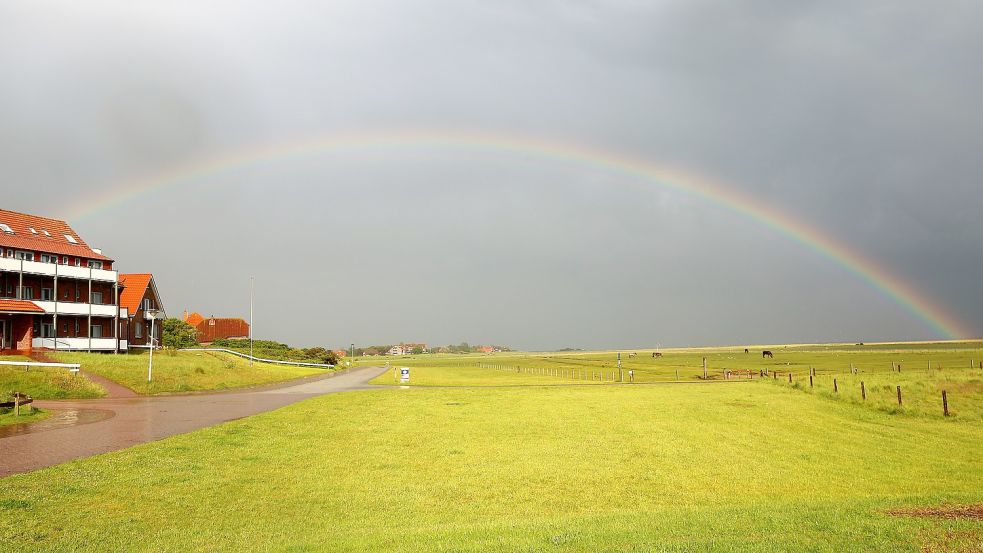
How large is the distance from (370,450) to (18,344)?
1871 inches

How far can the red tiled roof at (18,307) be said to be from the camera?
4831 cm

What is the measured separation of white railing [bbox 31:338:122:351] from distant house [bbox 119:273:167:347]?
20.4ft

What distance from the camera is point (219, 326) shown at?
12888 cm

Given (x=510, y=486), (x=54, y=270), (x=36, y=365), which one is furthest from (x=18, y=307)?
(x=510, y=486)

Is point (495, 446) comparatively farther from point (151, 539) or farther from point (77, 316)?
point (77, 316)

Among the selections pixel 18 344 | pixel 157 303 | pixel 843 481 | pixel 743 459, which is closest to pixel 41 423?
pixel 743 459

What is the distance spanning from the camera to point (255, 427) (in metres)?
22.2

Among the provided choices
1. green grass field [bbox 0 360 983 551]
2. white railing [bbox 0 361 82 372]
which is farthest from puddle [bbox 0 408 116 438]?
white railing [bbox 0 361 82 372]

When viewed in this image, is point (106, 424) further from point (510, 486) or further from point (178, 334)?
point (178, 334)

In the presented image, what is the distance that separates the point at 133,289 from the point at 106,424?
53.0 meters

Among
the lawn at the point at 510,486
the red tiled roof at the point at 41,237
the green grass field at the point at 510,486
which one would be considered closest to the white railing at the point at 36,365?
the lawn at the point at 510,486

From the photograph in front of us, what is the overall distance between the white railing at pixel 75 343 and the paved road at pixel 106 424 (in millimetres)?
25096

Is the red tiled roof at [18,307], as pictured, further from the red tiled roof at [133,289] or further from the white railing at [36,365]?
the white railing at [36,365]

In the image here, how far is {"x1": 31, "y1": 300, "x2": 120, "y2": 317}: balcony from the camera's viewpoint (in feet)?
175
